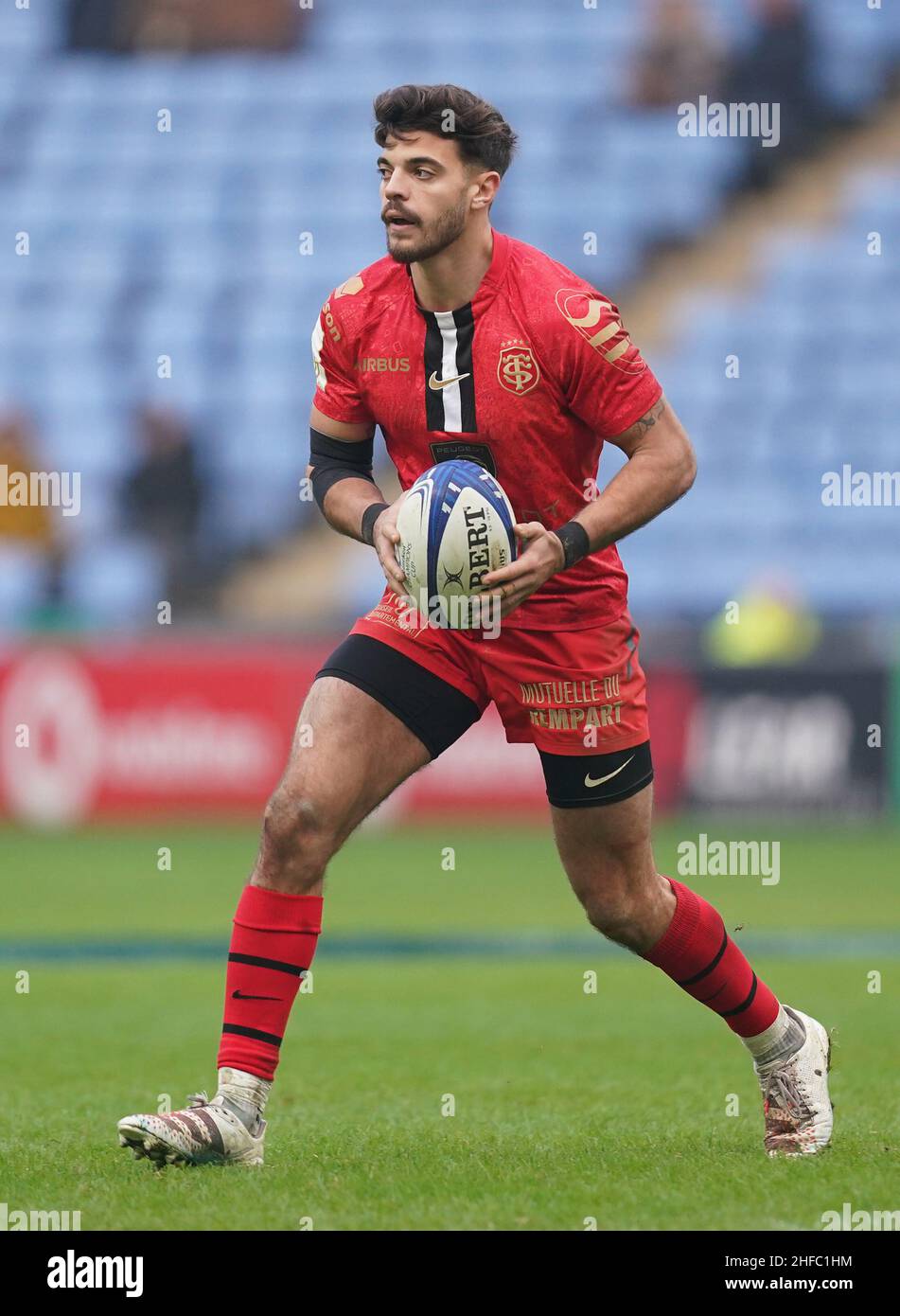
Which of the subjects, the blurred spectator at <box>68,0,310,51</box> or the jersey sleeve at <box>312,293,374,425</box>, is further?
the blurred spectator at <box>68,0,310,51</box>

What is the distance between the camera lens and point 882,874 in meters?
13.0

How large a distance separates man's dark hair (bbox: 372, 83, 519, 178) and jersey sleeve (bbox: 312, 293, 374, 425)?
507 millimetres

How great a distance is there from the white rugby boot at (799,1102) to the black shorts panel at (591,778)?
3.00 feet

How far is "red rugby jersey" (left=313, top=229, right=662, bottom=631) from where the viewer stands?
5004mm

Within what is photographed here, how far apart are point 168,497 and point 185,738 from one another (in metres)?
4.11

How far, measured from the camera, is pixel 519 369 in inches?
198

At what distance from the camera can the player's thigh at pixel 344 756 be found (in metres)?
5.00

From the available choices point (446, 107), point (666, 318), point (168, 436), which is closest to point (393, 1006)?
point (446, 107)

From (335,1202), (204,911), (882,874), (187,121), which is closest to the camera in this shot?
(335,1202)
